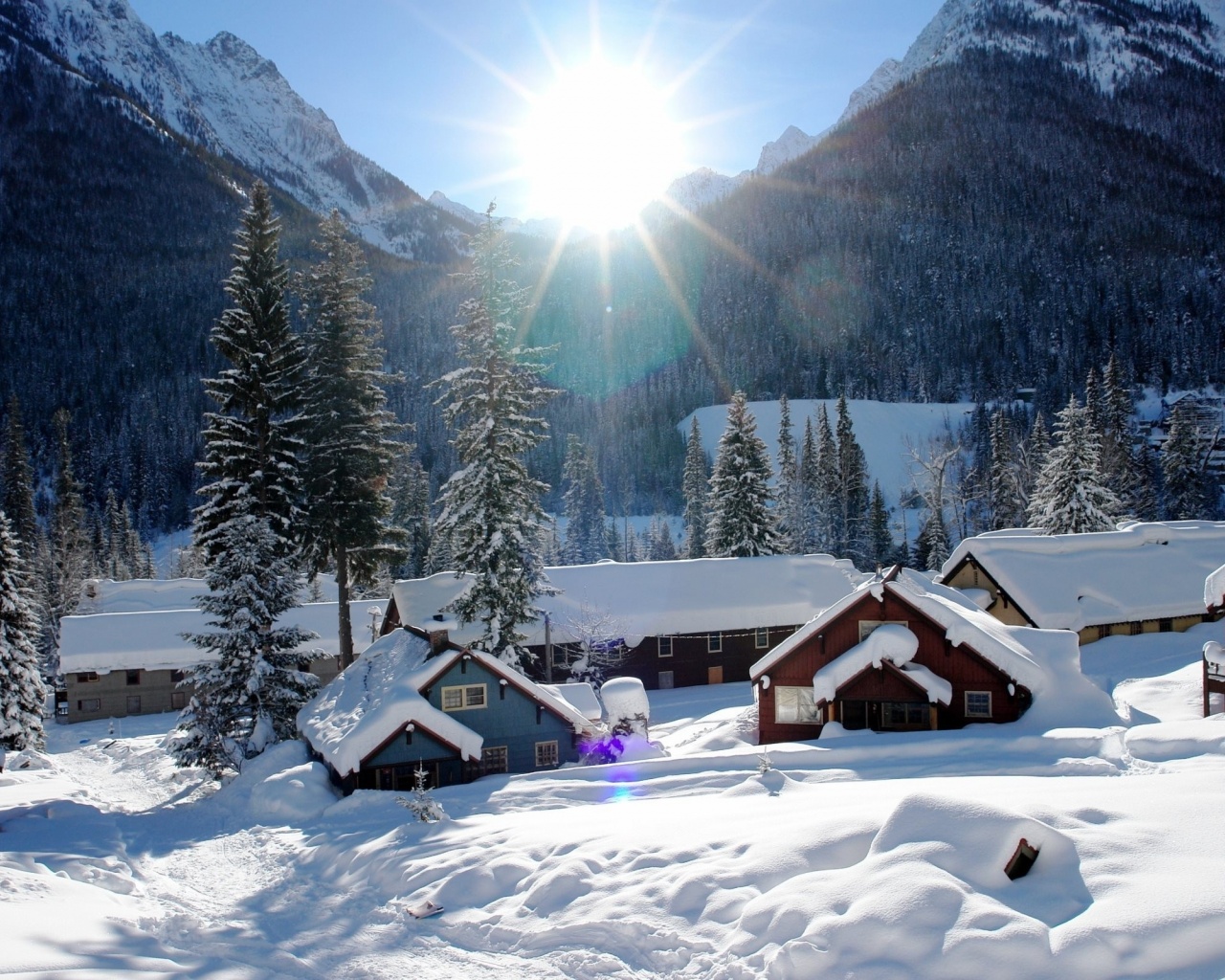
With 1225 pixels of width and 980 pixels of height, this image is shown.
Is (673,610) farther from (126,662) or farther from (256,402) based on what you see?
(126,662)

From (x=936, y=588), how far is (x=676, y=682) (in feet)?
45.8

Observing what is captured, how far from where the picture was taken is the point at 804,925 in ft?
28.1

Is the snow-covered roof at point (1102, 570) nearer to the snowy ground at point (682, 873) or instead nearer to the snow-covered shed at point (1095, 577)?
the snow-covered shed at point (1095, 577)

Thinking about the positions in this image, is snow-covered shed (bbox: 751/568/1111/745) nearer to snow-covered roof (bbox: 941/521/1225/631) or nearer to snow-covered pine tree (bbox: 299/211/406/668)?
snow-covered roof (bbox: 941/521/1225/631)

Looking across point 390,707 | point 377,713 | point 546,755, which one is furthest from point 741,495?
point 377,713

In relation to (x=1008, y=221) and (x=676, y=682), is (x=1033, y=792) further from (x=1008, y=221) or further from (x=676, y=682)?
(x=1008, y=221)

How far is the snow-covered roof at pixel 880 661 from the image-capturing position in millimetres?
24188

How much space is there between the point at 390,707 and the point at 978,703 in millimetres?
18128

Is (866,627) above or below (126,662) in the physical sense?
above

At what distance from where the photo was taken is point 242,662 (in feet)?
83.9

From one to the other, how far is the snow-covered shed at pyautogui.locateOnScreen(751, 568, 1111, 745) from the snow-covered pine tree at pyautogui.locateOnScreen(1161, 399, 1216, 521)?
51126 mm

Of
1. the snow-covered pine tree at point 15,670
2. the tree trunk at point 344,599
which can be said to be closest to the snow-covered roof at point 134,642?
the snow-covered pine tree at point 15,670

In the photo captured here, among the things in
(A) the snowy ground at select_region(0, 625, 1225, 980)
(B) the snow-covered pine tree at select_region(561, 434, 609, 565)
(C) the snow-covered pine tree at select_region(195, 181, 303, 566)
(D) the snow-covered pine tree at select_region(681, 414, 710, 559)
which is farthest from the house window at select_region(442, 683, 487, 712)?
(D) the snow-covered pine tree at select_region(681, 414, 710, 559)

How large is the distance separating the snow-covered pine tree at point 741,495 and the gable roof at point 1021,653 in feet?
66.7
